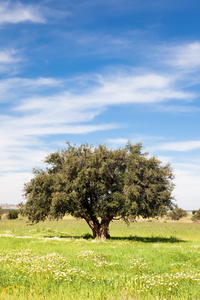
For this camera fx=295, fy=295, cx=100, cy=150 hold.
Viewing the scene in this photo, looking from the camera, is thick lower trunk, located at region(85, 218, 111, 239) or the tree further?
thick lower trunk, located at region(85, 218, 111, 239)

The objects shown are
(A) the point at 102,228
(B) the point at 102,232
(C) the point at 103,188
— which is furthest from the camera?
(A) the point at 102,228

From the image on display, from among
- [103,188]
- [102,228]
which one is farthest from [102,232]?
[103,188]

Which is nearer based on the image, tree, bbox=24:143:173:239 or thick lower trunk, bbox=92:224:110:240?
tree, bbox=24:143:173:239

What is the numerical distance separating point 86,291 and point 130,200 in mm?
24721

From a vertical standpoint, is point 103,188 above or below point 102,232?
above

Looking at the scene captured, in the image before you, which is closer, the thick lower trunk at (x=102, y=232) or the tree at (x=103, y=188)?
the tree at (x=103, y=188)

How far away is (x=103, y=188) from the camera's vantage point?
116 feet

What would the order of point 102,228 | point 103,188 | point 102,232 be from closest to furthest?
1. point 103,188
2. point 102,232
3. point 102,228

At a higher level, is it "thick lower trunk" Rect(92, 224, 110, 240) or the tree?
the tree

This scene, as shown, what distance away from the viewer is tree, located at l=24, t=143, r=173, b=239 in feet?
115

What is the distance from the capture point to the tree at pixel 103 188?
35.1m

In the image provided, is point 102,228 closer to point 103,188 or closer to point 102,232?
point 102,232

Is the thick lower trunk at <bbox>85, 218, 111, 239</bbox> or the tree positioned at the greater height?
the tree

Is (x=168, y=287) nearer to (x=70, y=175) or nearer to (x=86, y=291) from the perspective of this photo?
(x=86, y=291)
